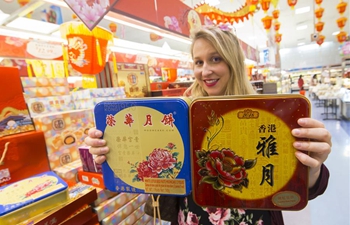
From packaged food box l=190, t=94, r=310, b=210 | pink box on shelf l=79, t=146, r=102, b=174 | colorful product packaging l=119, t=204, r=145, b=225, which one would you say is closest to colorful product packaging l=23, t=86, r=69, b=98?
pink box on shelf l=79, t=146, r=102, b=174

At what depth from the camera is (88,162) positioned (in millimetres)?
1000

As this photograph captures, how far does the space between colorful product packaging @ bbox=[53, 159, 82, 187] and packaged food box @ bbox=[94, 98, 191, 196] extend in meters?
0.61

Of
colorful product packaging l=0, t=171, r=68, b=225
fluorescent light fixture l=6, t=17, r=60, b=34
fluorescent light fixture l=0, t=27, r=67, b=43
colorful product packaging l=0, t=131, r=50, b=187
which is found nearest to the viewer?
colorful product packaging l=0, t=171, r=68, b=225

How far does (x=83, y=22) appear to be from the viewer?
1062mm

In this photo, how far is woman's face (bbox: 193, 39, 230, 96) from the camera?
864mm

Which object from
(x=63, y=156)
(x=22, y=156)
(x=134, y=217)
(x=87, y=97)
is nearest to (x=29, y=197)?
(x=22, y=156)

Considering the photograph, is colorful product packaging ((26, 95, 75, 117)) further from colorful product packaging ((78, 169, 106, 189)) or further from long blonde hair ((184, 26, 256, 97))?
long blonde hair ((184, 26, 256, 97))

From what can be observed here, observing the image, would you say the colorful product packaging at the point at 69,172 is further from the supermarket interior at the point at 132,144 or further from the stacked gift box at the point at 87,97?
the stacked gift box at the point at 87,97

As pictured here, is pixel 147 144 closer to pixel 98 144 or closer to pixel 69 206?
pixel 98 144

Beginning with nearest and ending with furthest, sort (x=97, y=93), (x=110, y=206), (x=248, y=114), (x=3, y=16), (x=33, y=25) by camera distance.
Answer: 1. (x=248, y=114)
2. (x=110, y=206)
3. (x=97, y=93)
4. (x=3, y=16)
5. (x=33, y=25)

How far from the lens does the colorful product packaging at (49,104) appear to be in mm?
1096

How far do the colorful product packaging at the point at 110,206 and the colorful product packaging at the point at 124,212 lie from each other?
18 mm

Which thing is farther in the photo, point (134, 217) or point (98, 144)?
point (134, 217)

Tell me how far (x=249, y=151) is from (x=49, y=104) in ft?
3.83
